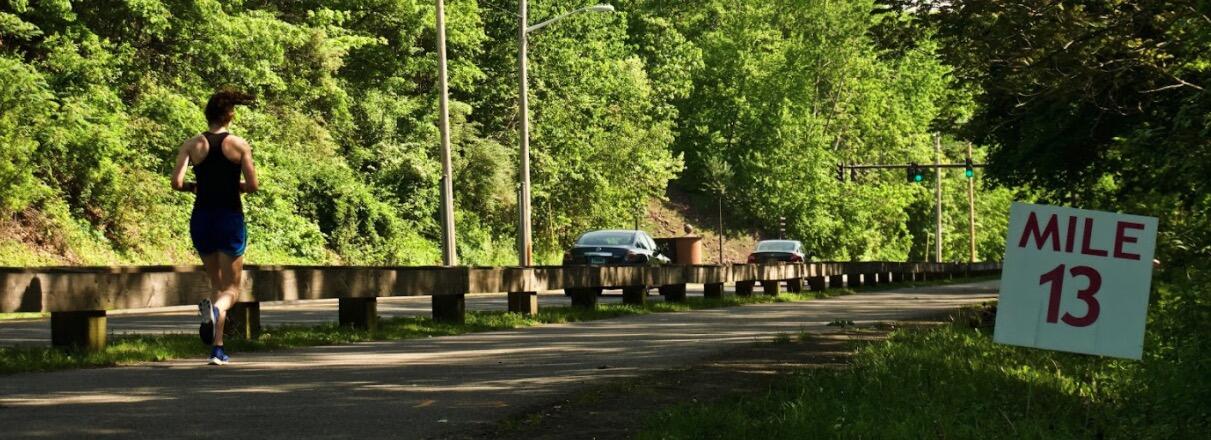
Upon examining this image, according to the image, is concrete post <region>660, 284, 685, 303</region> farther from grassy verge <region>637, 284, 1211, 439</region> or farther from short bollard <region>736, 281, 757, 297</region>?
grassy verge <region>637, 284, 1211, 439</region>

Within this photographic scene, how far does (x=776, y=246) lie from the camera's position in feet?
166

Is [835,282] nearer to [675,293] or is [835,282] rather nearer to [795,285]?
[795,285]

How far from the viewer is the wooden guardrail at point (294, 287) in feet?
38.8

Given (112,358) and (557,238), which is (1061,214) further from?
(557,238)

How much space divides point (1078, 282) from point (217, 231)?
5457 millimetres

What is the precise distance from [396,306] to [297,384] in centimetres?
1706

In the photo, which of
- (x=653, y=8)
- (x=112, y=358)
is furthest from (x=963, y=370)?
(x=653, y=8)

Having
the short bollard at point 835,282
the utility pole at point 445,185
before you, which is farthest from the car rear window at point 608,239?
the short bollard at point 835,282

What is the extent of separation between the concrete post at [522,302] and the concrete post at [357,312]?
4.53m

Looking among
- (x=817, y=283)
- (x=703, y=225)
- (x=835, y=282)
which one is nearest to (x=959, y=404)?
(x=817, y=283)

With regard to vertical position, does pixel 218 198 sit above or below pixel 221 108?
below

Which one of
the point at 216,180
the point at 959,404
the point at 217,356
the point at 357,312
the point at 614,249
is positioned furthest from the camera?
the point at 614,249

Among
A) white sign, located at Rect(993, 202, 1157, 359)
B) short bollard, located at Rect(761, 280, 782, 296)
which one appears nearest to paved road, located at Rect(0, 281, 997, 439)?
white sign, located at Rect(993, 202, 1157, 359)

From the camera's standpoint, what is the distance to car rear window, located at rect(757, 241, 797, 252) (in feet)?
165
